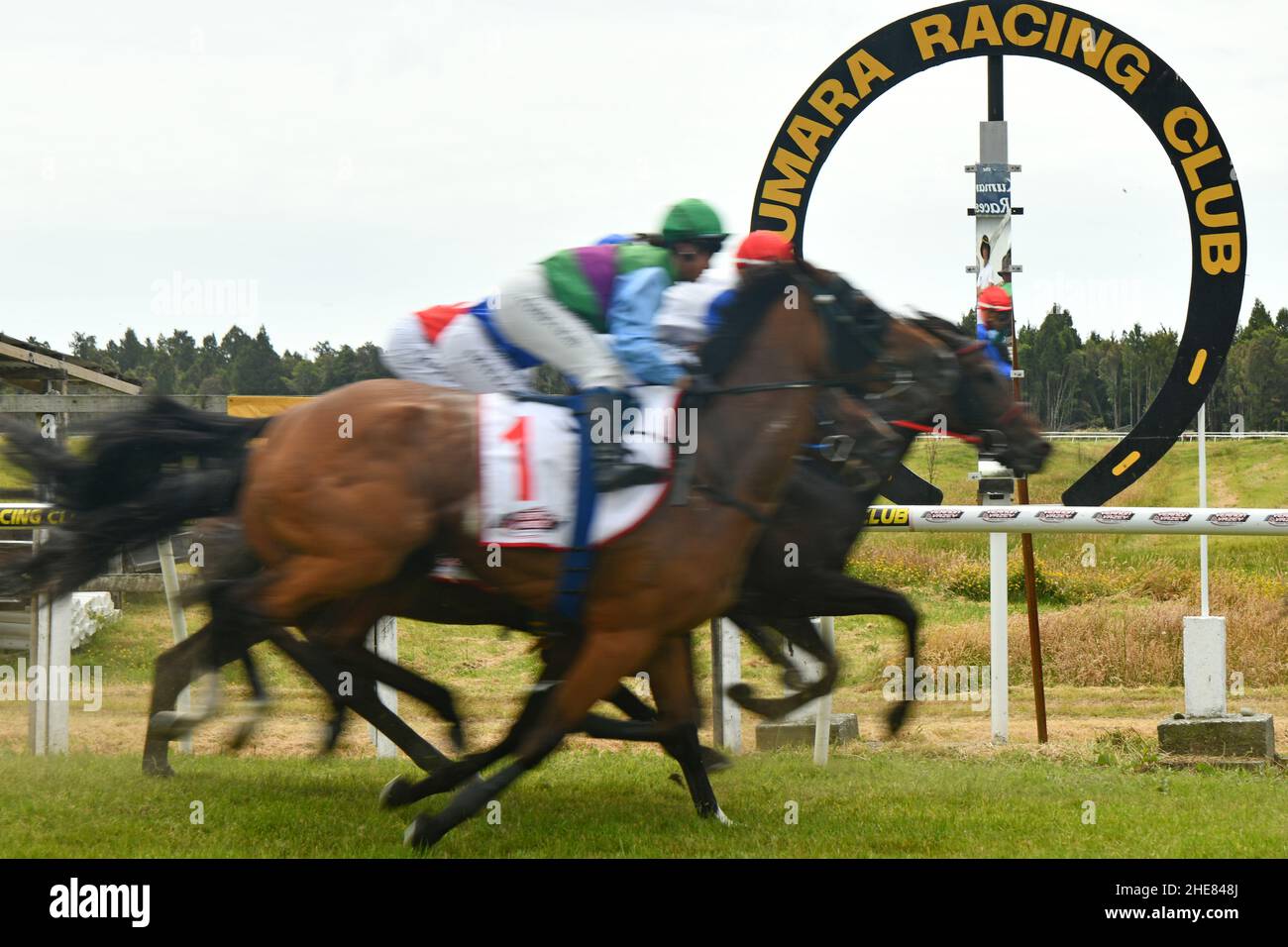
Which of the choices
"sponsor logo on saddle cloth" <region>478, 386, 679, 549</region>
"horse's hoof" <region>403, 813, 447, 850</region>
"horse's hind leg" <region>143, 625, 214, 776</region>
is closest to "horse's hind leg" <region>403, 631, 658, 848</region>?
"horse's hoof" <region>403, 813, 447, 850</region>

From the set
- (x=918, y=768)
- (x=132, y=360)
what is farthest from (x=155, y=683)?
(x=132, y=360)

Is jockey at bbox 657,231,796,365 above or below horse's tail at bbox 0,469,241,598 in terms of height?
above

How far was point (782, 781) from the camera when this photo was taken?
4.94 metres

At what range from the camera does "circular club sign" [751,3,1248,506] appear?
604cm

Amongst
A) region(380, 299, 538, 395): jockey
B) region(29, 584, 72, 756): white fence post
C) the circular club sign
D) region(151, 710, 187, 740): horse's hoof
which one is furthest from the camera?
the circular club sign

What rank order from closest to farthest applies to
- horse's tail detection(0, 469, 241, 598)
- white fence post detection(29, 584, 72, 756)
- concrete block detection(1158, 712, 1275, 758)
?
horse's tail detection(0, 469, 241, 598), white fence post detection(29, 584, 72, 756), concrete block detection(1158, 712, 1275, 758)

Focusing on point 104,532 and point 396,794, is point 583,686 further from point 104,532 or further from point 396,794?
point 104,532

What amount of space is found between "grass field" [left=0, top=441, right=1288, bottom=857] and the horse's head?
240mm

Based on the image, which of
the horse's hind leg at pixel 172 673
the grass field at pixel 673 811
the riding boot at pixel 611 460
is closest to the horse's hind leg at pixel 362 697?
the grass field at pixel 673 811

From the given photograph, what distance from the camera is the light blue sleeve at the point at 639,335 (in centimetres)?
371

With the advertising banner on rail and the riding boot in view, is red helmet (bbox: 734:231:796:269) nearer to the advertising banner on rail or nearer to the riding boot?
the riding boot

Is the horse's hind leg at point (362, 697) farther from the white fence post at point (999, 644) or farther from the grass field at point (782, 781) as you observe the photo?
the white fence post at point (999, 644)

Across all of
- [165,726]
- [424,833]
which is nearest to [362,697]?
[165,726]

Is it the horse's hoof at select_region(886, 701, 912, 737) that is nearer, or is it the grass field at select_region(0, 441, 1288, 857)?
the grass field at select_region(0, 441, 1288, 857)
